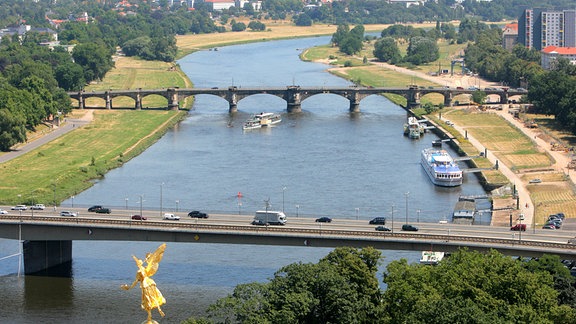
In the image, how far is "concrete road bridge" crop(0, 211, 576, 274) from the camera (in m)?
58.1

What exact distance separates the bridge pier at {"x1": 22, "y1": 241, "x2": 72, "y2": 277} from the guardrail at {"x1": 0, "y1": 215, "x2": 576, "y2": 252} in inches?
Result: 49.2

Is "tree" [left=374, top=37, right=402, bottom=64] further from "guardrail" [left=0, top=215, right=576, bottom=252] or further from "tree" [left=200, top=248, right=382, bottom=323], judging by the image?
"tree" [left=200, top=248, right=382, bottom=323]

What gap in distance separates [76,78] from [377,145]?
146ft

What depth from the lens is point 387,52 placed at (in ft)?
573

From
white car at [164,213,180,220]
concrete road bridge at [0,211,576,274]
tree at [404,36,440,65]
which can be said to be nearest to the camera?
concrete road bridge at [0,211,576,274]

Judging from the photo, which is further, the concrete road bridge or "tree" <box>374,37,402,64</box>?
"tree" <box>374,37,402,64</box>

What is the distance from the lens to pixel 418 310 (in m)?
43.6

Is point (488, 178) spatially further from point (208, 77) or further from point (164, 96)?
point (208, 77)

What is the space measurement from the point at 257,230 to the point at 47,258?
1096 cm

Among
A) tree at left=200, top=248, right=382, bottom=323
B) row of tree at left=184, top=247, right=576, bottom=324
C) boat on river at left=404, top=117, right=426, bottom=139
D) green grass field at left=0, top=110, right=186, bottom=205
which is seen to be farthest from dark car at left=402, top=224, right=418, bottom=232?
boat on river at left=404, top=117, right=426, bottom=139

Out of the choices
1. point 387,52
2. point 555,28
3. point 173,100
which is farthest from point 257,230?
point 387,52

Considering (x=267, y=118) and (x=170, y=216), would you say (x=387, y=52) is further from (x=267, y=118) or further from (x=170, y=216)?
(x=170, y=216)

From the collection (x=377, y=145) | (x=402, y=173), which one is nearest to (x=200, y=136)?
(x=377, y=145)

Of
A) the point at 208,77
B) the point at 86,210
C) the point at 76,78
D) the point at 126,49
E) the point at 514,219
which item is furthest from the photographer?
the point at 126,49
